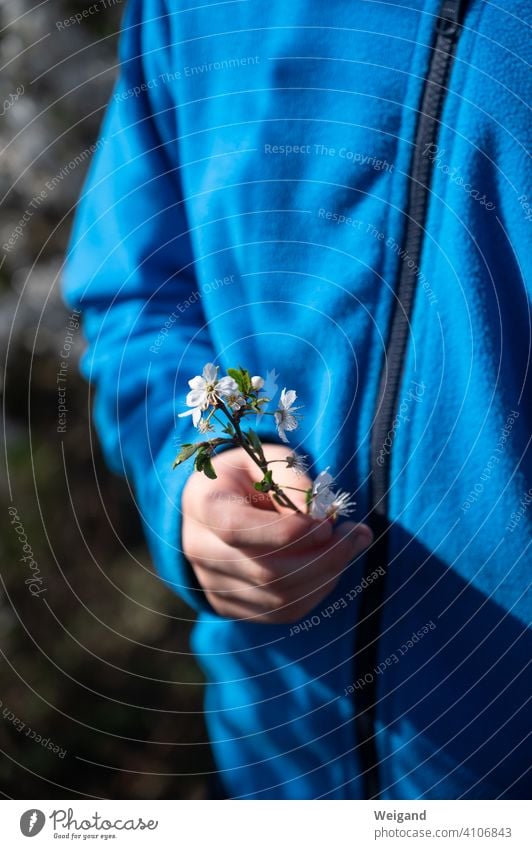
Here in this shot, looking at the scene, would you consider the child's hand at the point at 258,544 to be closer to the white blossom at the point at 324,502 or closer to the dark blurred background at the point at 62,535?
the white blossom at the point at 324,502

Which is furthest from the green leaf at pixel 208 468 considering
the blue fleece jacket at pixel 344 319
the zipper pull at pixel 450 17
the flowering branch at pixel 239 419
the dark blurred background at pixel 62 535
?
the dark blurred background at pixel 62 535

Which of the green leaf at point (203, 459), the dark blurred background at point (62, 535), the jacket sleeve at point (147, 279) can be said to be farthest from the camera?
the dark blurred background at point (62, 535)

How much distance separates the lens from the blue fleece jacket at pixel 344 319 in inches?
18.2

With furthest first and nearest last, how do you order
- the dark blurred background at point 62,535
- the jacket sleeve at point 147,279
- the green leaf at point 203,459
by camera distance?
the dark blurred background at point 62,535
the jacket sleeve at point 147,279
the green leaf at point 203,459

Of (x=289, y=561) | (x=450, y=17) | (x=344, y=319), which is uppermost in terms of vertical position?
(x=450, y=17)

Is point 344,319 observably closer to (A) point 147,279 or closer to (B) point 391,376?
(B) point 391,376

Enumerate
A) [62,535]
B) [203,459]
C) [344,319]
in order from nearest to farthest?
[203,459] < [344,319] < [62,535]

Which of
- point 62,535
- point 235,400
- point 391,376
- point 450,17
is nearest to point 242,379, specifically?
point 235,400

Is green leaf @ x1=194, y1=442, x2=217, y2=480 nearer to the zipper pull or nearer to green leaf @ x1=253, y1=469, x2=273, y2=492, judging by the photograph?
green leaf @ x1=253, y1=469, x2=273, y2=492

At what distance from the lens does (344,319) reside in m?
0.50

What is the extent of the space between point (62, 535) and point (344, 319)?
0.60 metres

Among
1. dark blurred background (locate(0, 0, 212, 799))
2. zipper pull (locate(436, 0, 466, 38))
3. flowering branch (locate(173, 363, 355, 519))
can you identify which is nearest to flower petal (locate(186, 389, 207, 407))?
flowering branch (locate(173, 363, 355, 519))
